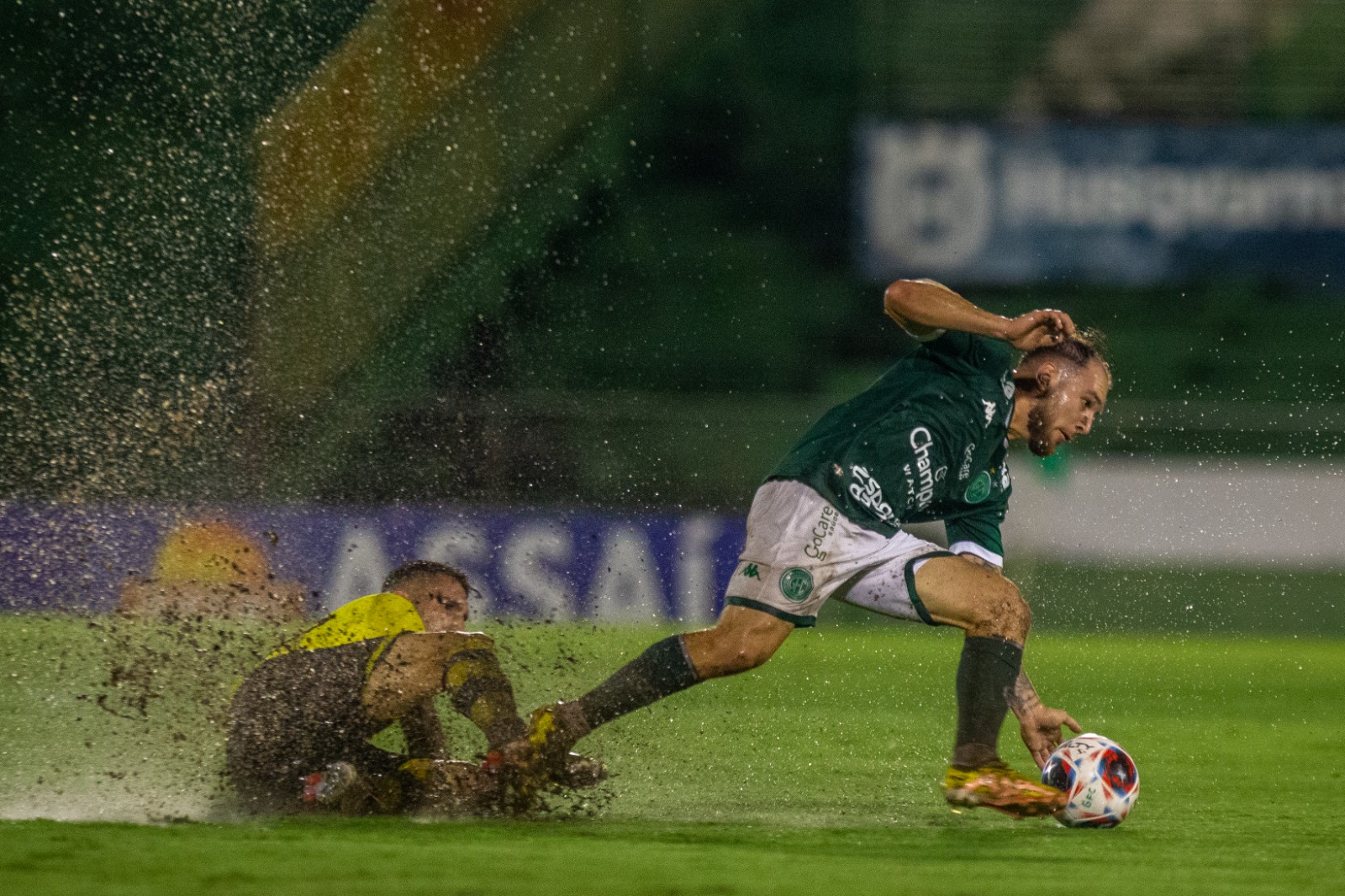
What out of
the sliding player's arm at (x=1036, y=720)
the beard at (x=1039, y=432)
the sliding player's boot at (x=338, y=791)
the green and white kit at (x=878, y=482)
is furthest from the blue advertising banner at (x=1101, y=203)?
the sliding player's boot at (x=338, y=791)

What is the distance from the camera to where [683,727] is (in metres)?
7.77

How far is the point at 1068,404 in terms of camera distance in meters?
5.73

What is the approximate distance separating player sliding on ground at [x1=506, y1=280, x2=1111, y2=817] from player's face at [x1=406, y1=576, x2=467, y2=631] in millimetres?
501

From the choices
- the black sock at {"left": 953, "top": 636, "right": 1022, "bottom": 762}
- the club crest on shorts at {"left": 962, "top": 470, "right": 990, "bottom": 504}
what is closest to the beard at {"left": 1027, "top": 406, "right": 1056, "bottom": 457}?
the club crest on shorts at {"left": 962, "top": 470, "right": 990, "bottom": 504}

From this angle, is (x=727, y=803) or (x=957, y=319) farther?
(x=727, y=803)

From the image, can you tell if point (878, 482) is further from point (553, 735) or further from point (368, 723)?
point (368, 723)

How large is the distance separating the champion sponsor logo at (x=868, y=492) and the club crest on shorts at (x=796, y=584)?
0.28 m

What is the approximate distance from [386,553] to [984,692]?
758 centimetres

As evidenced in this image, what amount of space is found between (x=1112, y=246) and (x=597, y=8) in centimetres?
A: 578

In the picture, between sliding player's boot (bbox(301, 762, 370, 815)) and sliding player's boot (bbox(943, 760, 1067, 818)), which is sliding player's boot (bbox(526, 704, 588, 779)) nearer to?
sliding player's boot (bbox(301, 762, 370, 815))

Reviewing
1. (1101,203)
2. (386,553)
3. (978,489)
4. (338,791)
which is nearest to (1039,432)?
(978,489)

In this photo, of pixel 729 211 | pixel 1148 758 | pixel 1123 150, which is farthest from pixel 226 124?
pixel 1148 758

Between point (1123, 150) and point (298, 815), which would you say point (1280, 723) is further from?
point (1123, 150)

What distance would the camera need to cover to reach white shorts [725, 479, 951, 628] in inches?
215
